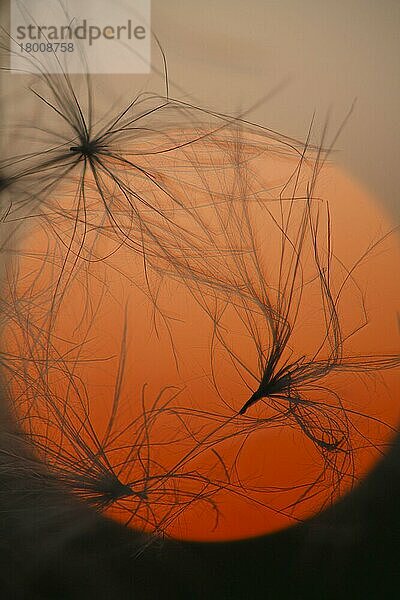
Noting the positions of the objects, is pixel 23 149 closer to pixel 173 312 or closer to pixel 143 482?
pixel 173 312

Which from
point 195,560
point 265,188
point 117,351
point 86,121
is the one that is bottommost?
point 195,560

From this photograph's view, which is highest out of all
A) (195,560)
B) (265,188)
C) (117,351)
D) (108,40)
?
(108,40)

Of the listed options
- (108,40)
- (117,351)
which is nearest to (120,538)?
(117,351)

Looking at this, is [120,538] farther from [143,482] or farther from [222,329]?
[222,329]

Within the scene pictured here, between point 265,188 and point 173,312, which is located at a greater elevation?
point 265,188

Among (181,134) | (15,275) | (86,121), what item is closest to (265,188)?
(181,134)

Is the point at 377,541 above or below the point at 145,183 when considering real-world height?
below
